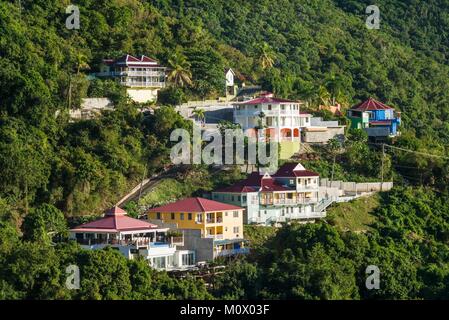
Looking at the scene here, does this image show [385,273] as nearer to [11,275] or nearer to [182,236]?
[182,236]

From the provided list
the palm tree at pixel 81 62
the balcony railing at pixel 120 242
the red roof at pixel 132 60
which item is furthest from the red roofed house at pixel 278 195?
the palm tree at pixel 81 62

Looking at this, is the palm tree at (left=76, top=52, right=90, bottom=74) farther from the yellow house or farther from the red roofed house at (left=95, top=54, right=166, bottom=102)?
the yellow house

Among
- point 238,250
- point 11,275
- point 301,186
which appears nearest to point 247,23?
point 301,186

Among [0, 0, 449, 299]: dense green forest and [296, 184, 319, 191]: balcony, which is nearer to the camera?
[0, 0, 449, 299]: dense green forest

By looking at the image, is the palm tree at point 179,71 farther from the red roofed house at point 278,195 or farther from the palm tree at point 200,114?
the red roofed house at point 278,195

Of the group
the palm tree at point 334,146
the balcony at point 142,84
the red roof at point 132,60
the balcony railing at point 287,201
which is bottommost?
the balcony railing at point 287,201

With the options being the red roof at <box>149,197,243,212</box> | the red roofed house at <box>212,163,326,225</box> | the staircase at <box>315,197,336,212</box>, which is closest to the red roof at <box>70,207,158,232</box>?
the red roof at <box>149,197,243,212</box>
